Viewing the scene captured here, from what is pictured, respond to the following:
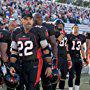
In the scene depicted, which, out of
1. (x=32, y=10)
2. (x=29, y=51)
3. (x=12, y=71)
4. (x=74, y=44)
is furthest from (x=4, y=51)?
(x=32, y=10)

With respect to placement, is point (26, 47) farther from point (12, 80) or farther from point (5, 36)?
point (5, 36)

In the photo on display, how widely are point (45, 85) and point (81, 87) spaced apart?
394 cm

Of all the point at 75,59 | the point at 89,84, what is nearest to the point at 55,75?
the point at 75,59

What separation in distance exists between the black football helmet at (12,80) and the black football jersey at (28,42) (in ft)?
1.60

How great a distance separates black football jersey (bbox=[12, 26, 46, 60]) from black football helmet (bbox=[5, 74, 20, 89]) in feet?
1.60

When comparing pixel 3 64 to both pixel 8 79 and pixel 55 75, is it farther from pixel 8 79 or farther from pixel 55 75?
pixel 55 75

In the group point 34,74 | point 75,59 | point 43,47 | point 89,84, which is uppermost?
point 43,47

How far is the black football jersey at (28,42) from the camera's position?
6965 millimetres

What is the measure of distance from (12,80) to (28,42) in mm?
918

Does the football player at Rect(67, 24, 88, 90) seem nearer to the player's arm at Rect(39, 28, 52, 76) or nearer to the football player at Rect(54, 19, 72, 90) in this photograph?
the football player at Rect(54, 19, 72, 90)

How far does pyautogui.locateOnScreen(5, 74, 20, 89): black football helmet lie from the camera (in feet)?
23.8

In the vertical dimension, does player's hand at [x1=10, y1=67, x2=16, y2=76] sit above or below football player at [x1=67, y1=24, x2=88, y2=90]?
above

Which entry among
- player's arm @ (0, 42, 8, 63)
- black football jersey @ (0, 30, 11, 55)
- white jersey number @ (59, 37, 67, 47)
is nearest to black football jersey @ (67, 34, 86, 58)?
white jersey number @ (59, 37, 67, 47)

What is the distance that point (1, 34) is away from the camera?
810 centimetres
